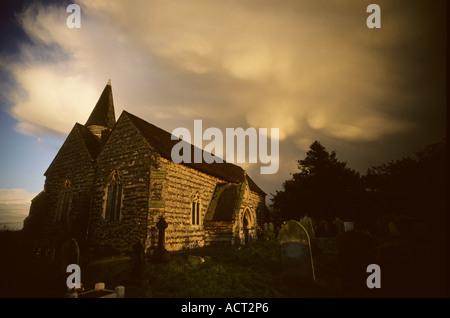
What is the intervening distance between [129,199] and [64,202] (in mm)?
6722

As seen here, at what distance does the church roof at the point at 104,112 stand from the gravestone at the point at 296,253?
21919 mm

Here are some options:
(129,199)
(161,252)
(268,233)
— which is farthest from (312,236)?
(129,199)

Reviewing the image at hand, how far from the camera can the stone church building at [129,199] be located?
12.8 meters

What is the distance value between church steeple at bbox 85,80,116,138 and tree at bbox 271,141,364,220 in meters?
24.2

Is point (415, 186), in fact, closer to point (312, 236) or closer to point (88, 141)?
point (312, 236)

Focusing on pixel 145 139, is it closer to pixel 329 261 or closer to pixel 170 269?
pixel 170 269

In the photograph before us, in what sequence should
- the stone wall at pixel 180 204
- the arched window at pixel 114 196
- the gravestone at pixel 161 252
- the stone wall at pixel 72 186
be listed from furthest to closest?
the stone wall at pixel 72 186
the arched window at pixel 114 196
the stone wall at pixel 180 204
the gravestone at pixel 161 252

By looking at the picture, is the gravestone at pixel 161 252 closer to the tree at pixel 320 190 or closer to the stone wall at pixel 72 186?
the stone wall at pixel 72 186

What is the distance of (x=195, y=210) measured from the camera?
53.6 ft

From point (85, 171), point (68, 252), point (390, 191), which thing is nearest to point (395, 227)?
point (390, 191)

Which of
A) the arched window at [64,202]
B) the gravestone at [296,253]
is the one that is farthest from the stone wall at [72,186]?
the gravestone at [296,253]

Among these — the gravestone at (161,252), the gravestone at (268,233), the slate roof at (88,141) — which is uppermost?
the slate roof at (88,141)
